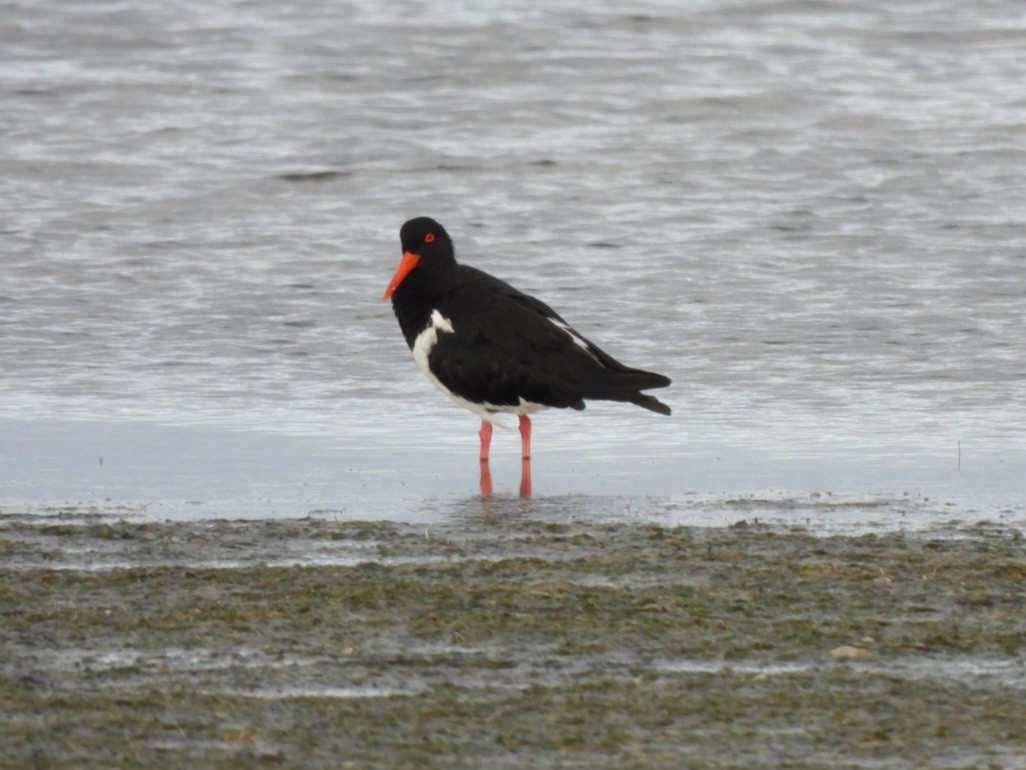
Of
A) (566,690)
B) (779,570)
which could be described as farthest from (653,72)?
(566,690)

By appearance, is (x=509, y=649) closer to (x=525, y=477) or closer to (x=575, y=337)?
(x=525, y=477)

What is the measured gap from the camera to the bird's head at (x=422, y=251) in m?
8.65

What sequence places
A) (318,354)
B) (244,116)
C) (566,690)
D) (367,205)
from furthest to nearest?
(244,116) < (367,205) < (318,354) < (566,690)

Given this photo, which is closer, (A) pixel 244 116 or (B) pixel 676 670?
(B) pixel 676 670

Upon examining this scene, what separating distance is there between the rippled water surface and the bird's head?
2.33 feet

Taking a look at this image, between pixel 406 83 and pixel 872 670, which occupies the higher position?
pixel 406 83

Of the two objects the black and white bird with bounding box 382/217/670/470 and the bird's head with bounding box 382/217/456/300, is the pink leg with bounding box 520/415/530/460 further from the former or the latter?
the bird's head with bounding box 382/217/456/300

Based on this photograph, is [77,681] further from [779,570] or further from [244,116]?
[244,116]

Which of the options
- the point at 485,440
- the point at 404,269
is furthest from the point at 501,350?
the point at 404,269

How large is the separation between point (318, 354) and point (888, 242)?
4.99m

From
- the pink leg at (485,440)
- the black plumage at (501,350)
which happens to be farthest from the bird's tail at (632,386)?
the pink leg at (485,440)

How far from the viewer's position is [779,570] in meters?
5.32

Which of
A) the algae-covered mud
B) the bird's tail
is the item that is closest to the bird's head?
the bird's tail

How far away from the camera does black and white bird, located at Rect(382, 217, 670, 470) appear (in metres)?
8.12
